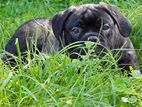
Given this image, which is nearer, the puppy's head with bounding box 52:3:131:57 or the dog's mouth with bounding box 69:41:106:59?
the dog's mouth with bounding box 69:41:106:59

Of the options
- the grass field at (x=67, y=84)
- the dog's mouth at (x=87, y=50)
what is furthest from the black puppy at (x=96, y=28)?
the grass field at (x=67, y=84)

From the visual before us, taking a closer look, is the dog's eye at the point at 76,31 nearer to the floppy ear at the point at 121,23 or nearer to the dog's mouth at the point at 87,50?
the dog's mouth at the point at 87,50

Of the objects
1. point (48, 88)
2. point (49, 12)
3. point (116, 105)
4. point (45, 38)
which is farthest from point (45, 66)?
point (49, 12)

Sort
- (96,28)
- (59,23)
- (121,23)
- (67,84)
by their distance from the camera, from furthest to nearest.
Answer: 1. (59,23)
2. (121,23)
3. (96,28)
4. (67,84)

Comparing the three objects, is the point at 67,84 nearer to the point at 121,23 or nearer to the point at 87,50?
the point at 87,50

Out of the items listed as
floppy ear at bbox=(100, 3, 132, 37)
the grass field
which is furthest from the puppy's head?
the grass field

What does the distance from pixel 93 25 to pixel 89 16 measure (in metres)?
0.11

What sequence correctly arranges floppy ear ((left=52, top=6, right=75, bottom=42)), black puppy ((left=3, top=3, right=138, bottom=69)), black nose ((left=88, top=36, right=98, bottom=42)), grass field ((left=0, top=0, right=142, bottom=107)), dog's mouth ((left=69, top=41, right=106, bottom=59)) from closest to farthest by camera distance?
grass field ((left=0, top=0, right=142, bottom=107)) < dog's mouth ((left=69, top=41, right=106, bottom=59)) < black nose ((left=88, top=36, right=98, bottom=42)) < black puppy ((left=3, top=3, right=138, bottom=69)) < floppy ear ((left=52, top=6, right=75, bottom=42))

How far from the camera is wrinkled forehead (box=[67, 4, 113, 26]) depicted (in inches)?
196

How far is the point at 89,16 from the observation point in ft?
16.4

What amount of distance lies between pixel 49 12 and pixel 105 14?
6.25 feet

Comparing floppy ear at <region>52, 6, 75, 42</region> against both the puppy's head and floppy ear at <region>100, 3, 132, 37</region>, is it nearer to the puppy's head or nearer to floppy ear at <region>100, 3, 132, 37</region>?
the puppy's head

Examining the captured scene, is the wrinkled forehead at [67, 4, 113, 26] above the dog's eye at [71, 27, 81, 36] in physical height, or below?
above

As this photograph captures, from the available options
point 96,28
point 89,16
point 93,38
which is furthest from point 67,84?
point 89,16
